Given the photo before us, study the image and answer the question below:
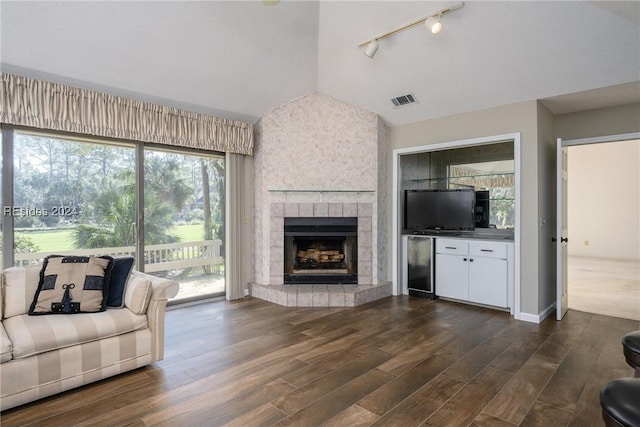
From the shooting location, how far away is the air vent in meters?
4.17

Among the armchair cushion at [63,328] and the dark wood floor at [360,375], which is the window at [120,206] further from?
the armchair cushion at [63,328]

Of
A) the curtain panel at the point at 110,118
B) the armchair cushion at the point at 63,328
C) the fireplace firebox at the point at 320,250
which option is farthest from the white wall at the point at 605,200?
Answer: the armchair cushion at the point at 63,328

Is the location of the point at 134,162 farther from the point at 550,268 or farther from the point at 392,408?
the point at 550,268

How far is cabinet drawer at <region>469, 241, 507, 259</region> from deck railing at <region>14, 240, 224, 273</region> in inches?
130

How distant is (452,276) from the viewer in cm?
446

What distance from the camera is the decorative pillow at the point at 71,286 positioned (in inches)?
97.1

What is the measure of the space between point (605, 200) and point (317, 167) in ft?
23.5

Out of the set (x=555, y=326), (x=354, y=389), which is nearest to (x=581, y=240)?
(x=555, y=326)

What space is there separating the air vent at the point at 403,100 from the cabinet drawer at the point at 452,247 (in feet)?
6.05

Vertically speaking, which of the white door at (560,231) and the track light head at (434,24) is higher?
the track light head at (434,24)

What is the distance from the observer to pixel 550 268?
13.4 ft

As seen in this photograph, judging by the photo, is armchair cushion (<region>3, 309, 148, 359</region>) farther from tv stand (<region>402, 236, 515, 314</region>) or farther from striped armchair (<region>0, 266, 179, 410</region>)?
tv stand (<region>402, 236, 515, 314</region>)

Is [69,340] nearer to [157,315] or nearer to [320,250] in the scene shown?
[157,315]

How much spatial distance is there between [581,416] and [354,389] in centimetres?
134
